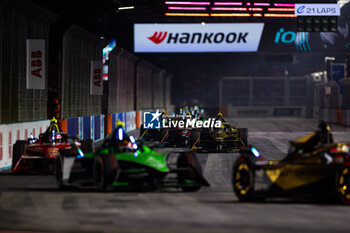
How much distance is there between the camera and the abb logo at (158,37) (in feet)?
160

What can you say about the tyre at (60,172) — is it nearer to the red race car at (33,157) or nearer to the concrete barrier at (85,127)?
the red race car at (33,157)

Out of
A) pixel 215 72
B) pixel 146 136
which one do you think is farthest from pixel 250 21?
pixel 215 72

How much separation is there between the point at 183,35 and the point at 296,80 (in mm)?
50924

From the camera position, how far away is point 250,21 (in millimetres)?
47094

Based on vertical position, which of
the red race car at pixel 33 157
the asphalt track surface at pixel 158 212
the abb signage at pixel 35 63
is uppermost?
the abb signage at pixel 35 63

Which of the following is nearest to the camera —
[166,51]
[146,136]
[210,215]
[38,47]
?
[210,215]

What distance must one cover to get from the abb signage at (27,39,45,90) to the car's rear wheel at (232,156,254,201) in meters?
11.7

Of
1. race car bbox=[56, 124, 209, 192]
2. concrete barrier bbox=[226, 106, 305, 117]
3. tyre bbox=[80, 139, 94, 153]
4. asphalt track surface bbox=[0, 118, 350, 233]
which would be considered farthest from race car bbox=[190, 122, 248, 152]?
concrete barrier bbox=[226, 106, 305, 117]

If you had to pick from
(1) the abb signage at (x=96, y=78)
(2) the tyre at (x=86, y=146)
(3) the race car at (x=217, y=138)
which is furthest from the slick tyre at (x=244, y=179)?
(1) the abb signage at (x=96, y=78)

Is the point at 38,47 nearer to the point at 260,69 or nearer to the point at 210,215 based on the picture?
the point at 210,215

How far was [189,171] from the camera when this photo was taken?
46.6 feet

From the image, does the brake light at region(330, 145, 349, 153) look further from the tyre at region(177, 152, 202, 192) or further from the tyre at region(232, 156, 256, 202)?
the tyre at region(177, 152, 202, 192)

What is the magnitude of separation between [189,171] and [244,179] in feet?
5.48

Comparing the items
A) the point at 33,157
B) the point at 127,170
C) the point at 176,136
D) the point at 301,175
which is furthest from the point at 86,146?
the point at 176,136
